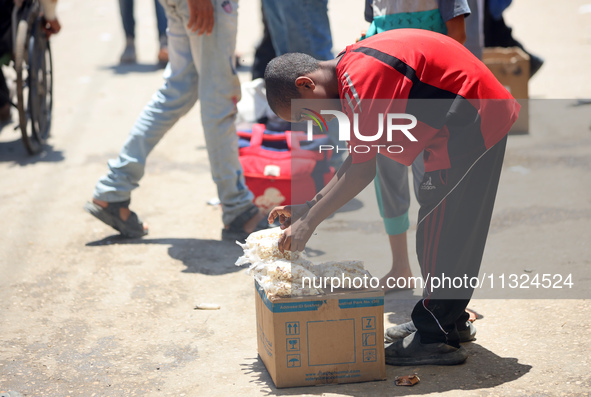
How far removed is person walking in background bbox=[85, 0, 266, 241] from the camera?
394 centimetres

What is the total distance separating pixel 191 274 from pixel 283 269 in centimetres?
136

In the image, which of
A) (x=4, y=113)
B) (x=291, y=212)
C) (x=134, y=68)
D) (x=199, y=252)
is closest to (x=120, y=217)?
(x=199, y=252)

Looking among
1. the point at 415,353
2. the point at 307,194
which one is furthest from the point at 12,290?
the point at 415,353

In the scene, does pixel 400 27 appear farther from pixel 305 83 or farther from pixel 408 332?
pixel 408 332

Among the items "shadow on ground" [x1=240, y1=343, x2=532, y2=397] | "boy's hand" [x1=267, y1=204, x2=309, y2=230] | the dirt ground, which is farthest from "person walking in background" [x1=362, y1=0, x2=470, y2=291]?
"shadow on ground" [x1=240, y1=343, x2=532, y2=397]

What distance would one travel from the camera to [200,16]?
12.5 feet

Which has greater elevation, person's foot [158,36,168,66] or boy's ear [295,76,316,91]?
boy's ear [295,76,316,91]

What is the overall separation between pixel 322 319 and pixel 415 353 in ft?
1.53

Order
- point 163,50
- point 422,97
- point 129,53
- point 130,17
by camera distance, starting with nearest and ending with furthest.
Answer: point 422,97, point 163,50, point 130,17, point 129,53

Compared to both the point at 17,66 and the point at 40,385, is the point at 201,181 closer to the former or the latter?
the point at 17,66

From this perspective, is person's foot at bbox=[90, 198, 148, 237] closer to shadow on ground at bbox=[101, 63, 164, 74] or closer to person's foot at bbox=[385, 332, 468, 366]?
person's foot at bbox=[385, 332, 468, 366]

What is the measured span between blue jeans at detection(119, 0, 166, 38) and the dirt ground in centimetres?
160

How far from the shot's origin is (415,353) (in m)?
2.79

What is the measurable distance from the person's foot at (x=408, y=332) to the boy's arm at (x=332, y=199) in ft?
2.29
